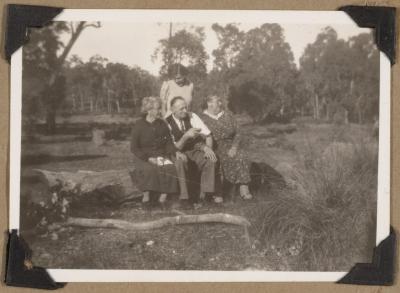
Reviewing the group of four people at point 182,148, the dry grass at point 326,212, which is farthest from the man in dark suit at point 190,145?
the dry grass at point 326,212

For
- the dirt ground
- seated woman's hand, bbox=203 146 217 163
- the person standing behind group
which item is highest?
the person standing behind group

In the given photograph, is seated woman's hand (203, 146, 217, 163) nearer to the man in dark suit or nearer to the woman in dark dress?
the man in dark suit

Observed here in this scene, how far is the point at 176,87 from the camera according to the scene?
80.0 inches

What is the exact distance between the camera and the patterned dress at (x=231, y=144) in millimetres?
2037

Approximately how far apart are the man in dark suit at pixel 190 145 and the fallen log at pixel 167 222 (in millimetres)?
86

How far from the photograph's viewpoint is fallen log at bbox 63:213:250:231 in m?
2.03

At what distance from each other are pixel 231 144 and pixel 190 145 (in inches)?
7.7

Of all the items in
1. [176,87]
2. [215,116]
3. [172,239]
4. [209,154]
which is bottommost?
[172,239]

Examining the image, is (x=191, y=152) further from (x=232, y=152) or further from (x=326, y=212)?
(x=326, y=212)

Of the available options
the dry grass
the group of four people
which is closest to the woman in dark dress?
the group of four people

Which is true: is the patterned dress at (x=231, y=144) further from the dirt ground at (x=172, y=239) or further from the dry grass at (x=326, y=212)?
the dry grass at (x=326, y=212)

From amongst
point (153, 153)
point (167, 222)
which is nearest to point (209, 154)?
point (153, 153)

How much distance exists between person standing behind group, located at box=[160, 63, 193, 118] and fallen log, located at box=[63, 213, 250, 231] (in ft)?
1.69

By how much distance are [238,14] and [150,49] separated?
1.49 ft
